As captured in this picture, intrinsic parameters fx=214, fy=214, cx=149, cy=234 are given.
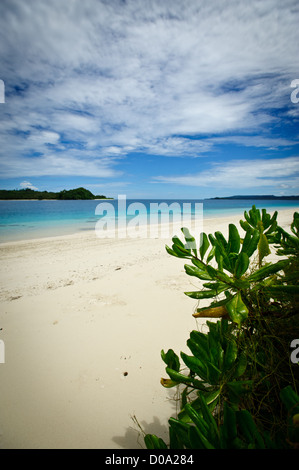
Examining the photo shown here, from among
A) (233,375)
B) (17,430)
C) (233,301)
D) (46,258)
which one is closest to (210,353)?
(233,375)

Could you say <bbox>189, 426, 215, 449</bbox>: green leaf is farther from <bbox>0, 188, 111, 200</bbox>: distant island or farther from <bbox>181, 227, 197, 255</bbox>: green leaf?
<bbox>0, 188, 111, 200</bbox>: distant island

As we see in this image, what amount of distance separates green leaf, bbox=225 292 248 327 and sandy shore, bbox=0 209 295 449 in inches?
42.8

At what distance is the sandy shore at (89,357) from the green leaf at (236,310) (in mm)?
1086

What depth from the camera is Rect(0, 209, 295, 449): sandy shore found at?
145 cm

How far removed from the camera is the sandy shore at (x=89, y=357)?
1.45 m

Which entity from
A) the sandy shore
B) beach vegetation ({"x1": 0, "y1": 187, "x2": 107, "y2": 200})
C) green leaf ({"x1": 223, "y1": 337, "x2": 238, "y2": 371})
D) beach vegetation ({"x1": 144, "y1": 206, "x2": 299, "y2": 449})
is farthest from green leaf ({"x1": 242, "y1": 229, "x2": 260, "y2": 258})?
beach vegetation ({"x1": 0, "y1": 187, "x2": 107, "y2": 200})

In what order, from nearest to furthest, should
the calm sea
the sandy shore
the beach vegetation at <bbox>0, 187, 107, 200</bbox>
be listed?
the sandy shore → the calm sea → the beach vegetation at <bbox>0, 187, 107, 200</bbox>

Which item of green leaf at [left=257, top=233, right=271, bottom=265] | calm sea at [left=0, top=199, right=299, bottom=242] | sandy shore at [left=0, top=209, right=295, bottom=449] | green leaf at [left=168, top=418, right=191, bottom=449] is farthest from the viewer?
calm sea at [left=0, top=199, right=299, bottom=242]

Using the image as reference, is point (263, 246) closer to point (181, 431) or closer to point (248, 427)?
point (248, 427)

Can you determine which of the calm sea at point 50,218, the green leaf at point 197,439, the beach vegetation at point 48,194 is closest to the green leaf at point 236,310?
the green leaf at point 197,439

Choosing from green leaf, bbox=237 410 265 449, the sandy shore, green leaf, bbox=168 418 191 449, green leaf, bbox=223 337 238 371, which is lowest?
the sandy shore

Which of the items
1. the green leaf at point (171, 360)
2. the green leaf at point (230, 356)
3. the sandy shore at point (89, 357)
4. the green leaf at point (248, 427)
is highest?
the green leaf at point (230, 356)

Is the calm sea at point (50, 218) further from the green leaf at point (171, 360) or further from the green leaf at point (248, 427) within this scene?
the green leaf at point (248, 427)
